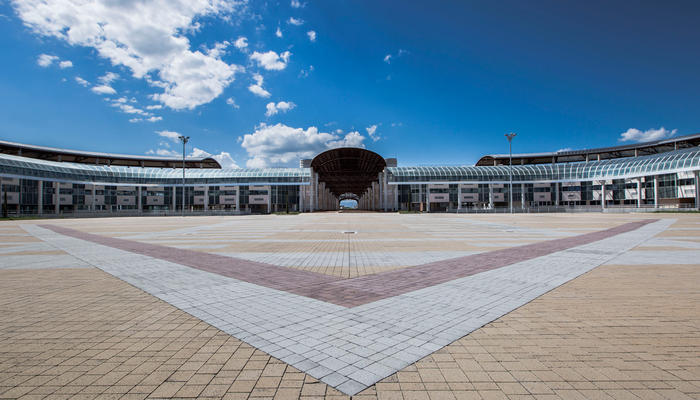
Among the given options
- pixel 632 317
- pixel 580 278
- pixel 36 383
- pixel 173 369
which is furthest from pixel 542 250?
pixel 36 383

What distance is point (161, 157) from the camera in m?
96.1

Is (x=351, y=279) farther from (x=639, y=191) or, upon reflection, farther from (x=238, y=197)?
(x=639, y=191)

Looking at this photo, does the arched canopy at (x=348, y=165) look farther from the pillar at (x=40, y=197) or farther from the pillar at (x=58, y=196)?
the pillar at (x=40, y=197)

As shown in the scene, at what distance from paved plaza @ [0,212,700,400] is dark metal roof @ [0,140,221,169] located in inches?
3761

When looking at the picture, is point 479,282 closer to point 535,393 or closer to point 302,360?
point 535,393

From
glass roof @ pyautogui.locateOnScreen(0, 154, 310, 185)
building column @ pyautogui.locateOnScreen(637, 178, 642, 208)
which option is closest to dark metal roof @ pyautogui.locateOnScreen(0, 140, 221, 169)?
glass roof @ pyautogui.locateOnScreen(0, 154, 310, 185)

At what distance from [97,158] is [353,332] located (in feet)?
359

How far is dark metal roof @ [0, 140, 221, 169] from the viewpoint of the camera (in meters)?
74.7

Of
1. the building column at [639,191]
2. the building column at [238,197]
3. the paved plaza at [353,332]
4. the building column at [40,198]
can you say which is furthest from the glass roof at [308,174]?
the paved plaza at [353,332]

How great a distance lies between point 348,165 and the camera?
8669cm

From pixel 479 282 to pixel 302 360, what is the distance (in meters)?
4.84

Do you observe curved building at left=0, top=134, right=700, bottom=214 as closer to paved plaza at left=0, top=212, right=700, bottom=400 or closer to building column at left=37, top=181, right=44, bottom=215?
building column at left=37, top=181, right=44, bottom=215

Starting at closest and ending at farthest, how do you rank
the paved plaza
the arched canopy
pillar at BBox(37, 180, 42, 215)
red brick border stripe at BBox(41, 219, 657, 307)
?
the paved plaza < red brick border stripe at BBox(41, 219, 657, 307) < pillar at BBox(37, 180, 42, 215) < the arched canopy

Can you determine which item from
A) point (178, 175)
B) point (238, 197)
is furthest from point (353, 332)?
point (178, 175)
